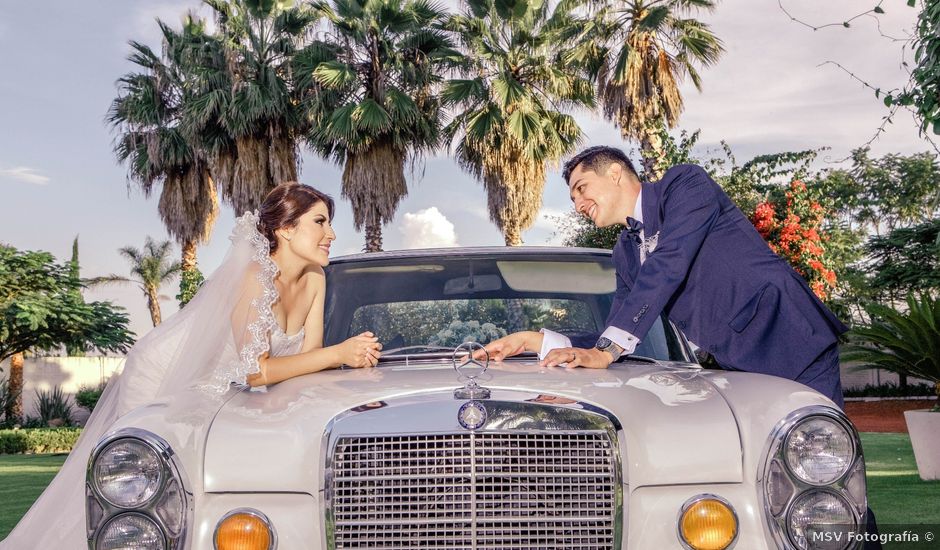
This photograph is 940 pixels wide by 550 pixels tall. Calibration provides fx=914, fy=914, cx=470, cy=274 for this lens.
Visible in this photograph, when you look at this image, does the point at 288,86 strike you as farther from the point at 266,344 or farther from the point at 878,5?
the point at 266,344

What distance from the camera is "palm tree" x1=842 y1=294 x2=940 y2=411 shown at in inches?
369

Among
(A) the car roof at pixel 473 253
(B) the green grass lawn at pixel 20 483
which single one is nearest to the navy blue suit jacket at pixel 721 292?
(A) the car roof at pixel 473 253

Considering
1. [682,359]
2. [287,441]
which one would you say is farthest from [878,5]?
[287,441]

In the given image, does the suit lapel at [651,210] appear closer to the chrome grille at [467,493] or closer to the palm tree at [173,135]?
A: the chrome grille at [467,493]

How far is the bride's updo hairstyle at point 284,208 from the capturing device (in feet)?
12.7

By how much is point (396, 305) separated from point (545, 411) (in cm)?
147

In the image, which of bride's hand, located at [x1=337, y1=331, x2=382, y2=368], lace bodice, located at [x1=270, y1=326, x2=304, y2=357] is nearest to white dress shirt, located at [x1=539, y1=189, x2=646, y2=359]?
bride's hand, located at [x1=337, y1=331, x2=382, y2=368]

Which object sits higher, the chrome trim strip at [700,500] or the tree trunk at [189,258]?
the tree trunk at [189,258]

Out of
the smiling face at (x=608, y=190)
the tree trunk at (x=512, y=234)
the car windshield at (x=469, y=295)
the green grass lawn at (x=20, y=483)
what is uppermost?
the tree trunk at (x=512, y=234)

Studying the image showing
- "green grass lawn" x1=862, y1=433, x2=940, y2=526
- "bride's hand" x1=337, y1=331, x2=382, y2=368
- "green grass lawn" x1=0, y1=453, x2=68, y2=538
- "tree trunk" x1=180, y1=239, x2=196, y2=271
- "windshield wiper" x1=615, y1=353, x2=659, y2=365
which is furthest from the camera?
"tree trunk" x1=180, y1=239, x2=196, y2=271

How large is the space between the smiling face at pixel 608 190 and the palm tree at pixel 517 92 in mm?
17460

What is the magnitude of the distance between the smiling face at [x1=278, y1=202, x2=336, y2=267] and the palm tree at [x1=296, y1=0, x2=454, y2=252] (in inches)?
719

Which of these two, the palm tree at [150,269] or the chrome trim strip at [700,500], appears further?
the palm tree at [150,269]

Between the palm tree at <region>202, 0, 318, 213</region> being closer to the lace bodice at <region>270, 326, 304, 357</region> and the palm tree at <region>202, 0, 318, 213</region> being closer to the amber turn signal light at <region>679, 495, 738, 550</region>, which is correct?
the lace bodice at <region>270, 326, 304, 357</region>
